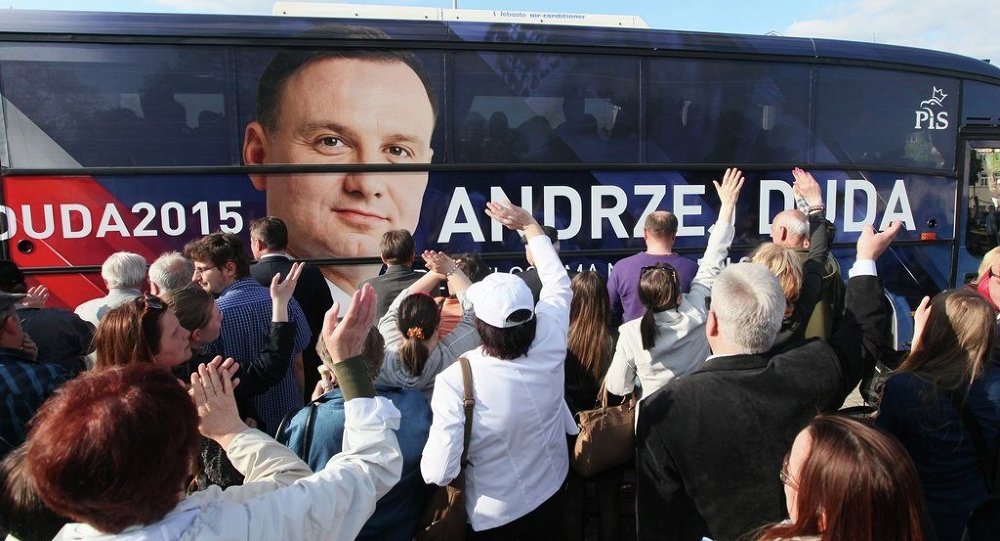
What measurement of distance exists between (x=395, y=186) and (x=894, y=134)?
4773 mm

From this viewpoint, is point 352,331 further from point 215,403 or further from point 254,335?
point 254,335

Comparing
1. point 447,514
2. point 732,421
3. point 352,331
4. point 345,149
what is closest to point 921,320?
point 732,421

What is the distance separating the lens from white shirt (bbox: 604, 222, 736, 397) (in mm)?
2814

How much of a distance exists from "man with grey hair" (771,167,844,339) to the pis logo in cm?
278

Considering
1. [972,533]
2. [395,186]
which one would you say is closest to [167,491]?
[972,533]

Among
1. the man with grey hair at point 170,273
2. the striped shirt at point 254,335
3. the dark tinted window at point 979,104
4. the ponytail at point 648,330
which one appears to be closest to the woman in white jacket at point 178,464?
the striped shirt at point 254,335

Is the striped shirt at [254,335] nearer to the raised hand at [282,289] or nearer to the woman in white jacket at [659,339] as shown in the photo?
the raised hand at [282,289]

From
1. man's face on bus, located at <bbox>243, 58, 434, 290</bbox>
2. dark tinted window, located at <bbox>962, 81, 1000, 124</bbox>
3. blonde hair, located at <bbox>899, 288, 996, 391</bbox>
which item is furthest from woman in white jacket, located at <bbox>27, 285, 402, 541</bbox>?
dark tinted window, located at <bbox>962, 81, 1000, 124</bbox>

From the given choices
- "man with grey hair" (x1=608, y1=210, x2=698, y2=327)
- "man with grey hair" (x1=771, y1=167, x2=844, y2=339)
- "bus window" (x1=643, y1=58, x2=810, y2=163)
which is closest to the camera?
"man with grey hair" (x1=771, y1=167, x2=844, y2=339)

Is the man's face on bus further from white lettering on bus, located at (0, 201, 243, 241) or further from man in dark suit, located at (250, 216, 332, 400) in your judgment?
man in dark suit, located at (250, 216, 332, 400)

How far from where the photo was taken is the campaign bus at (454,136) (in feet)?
14.6

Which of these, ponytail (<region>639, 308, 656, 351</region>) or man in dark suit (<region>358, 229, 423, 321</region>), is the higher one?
man in dark suit (<region>358, 229, 423, 321</region>)

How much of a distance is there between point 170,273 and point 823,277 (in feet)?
12.0

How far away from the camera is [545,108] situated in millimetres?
5141
